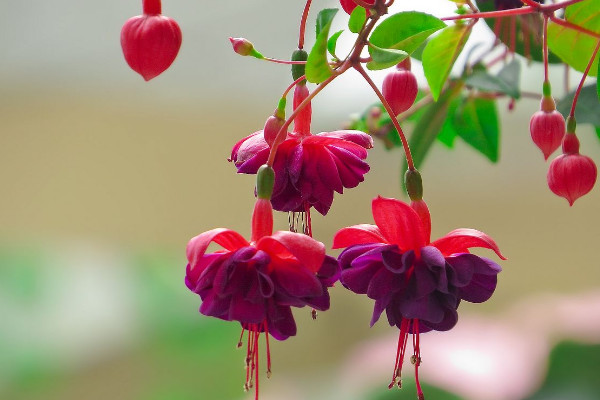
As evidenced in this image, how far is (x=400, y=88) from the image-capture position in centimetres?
46

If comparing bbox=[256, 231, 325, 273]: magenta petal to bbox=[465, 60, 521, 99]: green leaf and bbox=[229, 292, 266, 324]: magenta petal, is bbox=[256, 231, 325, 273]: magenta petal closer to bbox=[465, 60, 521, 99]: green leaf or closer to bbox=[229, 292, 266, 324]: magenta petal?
bbox=[229, 292, 266, 324]: magenta petal

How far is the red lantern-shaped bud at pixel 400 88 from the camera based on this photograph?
460 mm

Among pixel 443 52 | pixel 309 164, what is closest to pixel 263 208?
pixel 309 164

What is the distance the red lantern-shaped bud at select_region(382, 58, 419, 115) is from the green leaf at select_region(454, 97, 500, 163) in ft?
0.97

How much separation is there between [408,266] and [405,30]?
13cm

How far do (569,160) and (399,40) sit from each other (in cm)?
14

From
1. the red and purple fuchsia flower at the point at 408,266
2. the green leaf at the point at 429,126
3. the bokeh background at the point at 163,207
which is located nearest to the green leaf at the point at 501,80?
the green leaf at the point at 429,126

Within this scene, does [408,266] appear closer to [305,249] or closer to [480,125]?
[305,249]

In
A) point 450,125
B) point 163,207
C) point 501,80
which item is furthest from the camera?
point 163,207

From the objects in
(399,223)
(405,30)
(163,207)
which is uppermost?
(405,30)

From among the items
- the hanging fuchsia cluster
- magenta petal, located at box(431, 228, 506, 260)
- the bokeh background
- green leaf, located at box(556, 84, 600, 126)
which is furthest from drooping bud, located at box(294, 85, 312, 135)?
the bokeh background

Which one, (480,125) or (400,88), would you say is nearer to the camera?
(400,88)

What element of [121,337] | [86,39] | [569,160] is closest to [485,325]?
[121,337]

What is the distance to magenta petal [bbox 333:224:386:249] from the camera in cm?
40
